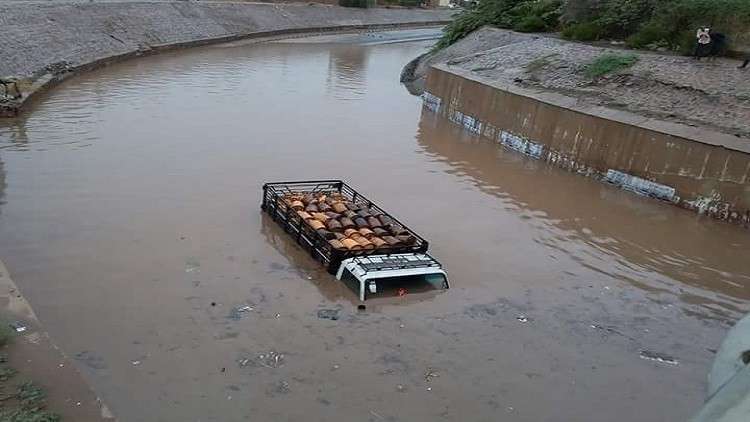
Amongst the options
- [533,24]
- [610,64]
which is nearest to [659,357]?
[610,64]

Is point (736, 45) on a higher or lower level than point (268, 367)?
higher

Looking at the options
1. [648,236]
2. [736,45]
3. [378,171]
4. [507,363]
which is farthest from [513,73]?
[507,363]

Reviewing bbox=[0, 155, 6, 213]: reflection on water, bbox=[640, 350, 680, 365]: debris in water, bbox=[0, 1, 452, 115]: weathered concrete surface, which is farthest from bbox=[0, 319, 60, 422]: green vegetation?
bbox=[0, 1, 452, 115]: weathered concrete surface

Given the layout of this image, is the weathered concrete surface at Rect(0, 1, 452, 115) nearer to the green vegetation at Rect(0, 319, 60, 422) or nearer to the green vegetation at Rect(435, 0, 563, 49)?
the green vegetation at Rect(0, 319, 60, 422)

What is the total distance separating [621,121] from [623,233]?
4.24 metres

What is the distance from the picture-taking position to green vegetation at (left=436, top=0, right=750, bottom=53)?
18.4 meters

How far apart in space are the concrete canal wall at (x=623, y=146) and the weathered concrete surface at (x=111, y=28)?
1455 cm

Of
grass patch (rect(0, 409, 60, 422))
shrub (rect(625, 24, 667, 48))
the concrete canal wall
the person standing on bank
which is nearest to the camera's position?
grass patch (rect(0, 409, 60, 422))

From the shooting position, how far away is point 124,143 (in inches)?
648

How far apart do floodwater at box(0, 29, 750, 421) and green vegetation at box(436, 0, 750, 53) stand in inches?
250

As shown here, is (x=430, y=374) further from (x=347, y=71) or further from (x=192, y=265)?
(x=347, y=71)

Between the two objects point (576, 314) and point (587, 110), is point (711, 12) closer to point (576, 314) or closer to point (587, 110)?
point (587, 110)

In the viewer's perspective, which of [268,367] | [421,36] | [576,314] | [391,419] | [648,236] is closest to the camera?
[391,419]

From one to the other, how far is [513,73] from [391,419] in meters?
17.2
